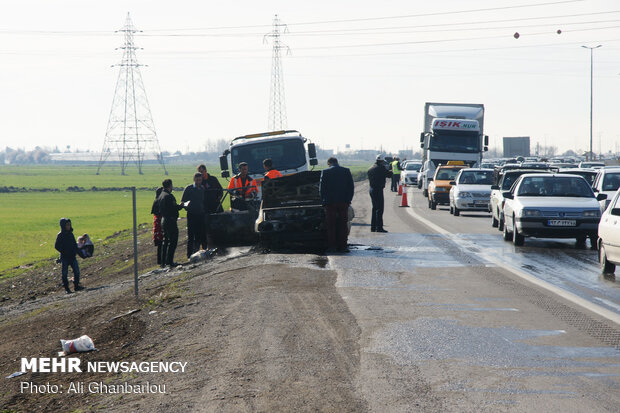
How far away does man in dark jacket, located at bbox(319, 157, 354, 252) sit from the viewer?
16.3m

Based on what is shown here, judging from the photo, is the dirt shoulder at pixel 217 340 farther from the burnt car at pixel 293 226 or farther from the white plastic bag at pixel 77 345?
the burnt car at pixel 293 226

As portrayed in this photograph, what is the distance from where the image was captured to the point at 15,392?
27.3 ft

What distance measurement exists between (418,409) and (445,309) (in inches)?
169

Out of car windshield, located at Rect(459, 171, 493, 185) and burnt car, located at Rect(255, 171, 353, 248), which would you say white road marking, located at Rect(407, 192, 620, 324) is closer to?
burnt car, located at Rect(255, 171, 353, 248)

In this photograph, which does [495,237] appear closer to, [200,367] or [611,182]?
[611,182]

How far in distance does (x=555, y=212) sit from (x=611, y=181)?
21.5 ft

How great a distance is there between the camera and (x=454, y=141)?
43188 mm

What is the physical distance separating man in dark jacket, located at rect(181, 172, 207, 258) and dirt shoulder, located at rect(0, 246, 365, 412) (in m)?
2.67

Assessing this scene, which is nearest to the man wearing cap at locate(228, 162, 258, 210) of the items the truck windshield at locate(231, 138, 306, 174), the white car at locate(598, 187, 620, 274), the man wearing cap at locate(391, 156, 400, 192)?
the truck windshield at locate(231, 138, 306, 174)

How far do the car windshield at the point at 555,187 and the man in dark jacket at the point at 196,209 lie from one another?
297 inches

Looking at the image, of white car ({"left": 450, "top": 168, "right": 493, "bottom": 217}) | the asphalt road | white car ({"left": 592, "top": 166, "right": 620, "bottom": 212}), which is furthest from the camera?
white car ({"left": 450, "top": 168, "right": 493, "bottom": 217})

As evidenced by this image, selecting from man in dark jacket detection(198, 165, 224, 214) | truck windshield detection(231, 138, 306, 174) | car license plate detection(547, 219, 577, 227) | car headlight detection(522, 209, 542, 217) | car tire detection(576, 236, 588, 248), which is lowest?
car tire detection(576, 236, 588, 248)

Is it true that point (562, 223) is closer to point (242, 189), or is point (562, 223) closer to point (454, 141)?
point (242, 189)

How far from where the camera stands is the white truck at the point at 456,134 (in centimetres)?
4256
